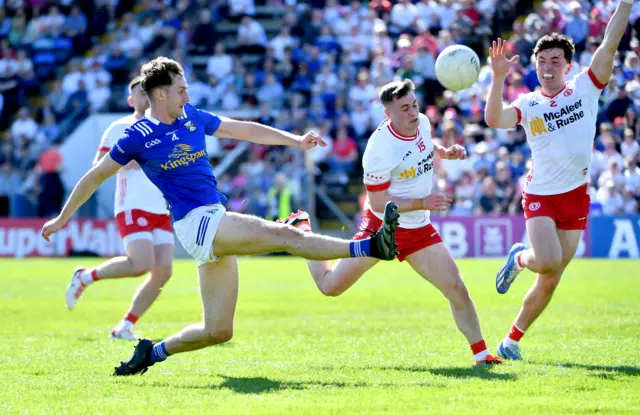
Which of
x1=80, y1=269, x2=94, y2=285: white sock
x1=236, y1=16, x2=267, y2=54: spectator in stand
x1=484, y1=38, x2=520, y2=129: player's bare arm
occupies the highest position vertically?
x1=236, y1=16, x2=267, y2=54: spectator in stand

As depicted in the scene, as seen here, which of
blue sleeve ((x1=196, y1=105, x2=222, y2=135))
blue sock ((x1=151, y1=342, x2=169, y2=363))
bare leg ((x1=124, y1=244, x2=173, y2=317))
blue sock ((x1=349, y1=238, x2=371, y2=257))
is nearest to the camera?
blue sock ((x1=349, y1=238, x2=371, y2=257))

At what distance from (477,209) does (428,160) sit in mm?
15967

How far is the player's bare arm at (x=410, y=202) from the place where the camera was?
7730 millimetres

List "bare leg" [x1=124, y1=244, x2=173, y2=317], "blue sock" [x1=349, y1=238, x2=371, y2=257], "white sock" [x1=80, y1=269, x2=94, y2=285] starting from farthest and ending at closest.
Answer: "white sock" [x1=80, y1=269, x2=94, y2=285], "bare leg" [x1=124, y1=244, x2=173, y2=317], "blue sock" [x1=349, y1=238, x2=371, y2=257]

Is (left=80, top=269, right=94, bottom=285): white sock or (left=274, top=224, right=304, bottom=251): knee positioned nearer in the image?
(left=274, top=224, right=304, bottom=251): knee

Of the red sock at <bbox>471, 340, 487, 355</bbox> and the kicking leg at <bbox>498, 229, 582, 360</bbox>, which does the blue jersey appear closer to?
the red sock at <bbox>471, 340, 487, 355</bbox>

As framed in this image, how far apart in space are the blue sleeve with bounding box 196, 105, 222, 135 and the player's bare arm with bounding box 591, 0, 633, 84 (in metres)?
3.28

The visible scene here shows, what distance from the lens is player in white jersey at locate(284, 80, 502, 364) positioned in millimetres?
8641

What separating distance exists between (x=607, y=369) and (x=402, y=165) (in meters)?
2.36

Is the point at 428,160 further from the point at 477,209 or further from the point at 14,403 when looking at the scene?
the point at 477,209

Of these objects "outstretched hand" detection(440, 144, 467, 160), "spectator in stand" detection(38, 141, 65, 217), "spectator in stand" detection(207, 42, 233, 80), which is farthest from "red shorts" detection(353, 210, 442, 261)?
"spectator in stand" detection(207, 42, 233, 80)

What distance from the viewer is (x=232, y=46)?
3020cm

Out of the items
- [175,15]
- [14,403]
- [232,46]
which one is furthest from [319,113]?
[14,403]

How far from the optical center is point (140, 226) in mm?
11805
